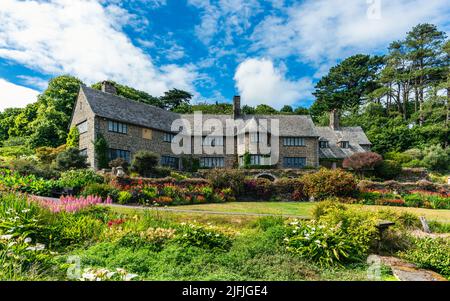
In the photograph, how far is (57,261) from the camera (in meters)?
6.66

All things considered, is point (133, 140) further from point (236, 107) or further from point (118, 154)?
Answer: point (236, 107)

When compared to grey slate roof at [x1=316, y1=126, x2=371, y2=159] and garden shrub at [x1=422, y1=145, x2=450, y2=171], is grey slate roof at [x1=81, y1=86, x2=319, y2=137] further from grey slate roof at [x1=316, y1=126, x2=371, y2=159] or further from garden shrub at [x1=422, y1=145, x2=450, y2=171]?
garden shrub at [x1=422, y1=145, x2=450, y2=171]

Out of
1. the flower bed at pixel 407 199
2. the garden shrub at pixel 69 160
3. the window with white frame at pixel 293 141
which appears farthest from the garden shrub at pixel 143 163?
the window with white frame at pixel 293 141

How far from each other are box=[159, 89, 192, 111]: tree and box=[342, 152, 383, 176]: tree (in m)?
36.7

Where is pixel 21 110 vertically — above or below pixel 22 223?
above

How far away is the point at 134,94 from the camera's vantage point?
5353 centimetres

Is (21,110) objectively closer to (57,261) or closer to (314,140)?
(314,140)

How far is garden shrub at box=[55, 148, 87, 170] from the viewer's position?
24.9m

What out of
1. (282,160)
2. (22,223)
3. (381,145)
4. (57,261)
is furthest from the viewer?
(381,145)

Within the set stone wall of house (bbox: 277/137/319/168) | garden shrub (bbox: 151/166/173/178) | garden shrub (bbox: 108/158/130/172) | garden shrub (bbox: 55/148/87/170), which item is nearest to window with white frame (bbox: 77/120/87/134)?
garden shrub (bbox: 108/158/130/172)

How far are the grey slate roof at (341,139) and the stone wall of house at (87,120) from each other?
26462 mm
